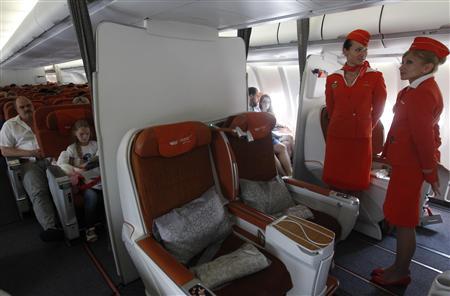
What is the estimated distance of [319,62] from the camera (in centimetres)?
324

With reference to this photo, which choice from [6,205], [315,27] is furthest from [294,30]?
[6,205]

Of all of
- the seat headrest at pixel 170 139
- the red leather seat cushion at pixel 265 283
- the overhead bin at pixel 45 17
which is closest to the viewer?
the red leather seat cushion at pixel 265 283

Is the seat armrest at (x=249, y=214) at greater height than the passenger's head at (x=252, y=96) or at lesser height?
lesser

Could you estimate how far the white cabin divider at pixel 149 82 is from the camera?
188 centimetres

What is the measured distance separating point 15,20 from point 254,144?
28.6 feet

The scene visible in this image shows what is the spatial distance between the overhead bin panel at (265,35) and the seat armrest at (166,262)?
3.29 meters

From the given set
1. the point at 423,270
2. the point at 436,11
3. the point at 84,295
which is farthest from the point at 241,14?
the point at 423,270

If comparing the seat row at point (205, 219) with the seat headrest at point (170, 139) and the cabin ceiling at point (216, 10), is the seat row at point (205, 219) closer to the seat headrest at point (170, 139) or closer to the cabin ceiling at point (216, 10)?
the seat headrest at point (170, 139)

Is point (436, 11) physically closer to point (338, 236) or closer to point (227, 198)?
point (338, 236)

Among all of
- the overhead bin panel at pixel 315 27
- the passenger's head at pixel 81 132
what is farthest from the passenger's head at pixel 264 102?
the passenger's head at pixel 81 132

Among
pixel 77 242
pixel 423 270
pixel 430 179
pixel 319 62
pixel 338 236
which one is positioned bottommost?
pixel 423 270

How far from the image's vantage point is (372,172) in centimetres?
301

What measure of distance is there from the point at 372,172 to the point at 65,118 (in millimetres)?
3377

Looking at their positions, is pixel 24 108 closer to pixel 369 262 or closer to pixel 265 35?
pixel 265 35
